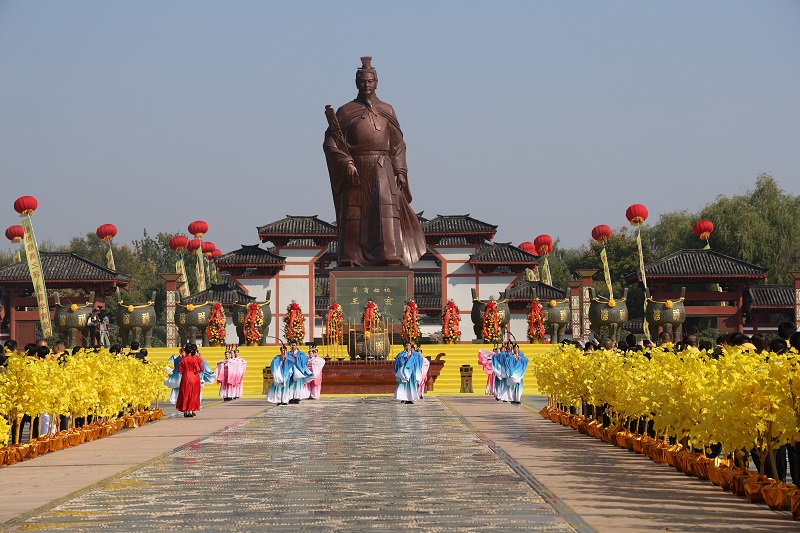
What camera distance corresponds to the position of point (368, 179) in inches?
1288

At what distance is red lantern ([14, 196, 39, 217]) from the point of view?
39375mm

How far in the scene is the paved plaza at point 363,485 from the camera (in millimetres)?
7008

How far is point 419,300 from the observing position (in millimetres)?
48281

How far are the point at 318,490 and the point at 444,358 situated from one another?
20071 mm

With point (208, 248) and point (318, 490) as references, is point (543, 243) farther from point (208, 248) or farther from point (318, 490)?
point (318, 490)

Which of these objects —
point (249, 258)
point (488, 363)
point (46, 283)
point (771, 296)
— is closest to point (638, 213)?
point (771, 296)

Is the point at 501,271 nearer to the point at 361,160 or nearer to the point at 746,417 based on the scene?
the point at 361,160

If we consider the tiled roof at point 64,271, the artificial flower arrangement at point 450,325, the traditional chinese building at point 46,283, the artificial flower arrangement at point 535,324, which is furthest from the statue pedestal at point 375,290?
the tiled roof at point 64,271

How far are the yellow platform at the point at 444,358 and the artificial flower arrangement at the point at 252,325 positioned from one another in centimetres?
93

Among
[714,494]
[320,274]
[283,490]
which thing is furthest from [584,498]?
[320,274]

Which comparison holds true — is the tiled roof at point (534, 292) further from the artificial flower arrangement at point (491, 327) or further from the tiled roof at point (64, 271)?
the tiled roof at point (64, 271)

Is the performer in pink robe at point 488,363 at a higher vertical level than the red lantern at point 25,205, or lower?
lower

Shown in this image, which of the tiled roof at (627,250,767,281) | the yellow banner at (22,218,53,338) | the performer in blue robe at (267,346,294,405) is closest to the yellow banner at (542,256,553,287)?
the tiled roof at (627,250,767,281)

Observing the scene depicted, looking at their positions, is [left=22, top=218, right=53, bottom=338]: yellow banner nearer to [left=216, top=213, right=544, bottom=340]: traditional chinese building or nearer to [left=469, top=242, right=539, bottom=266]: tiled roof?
[left=216, top=213, right=544, bottom=340]: traditional chinese building
